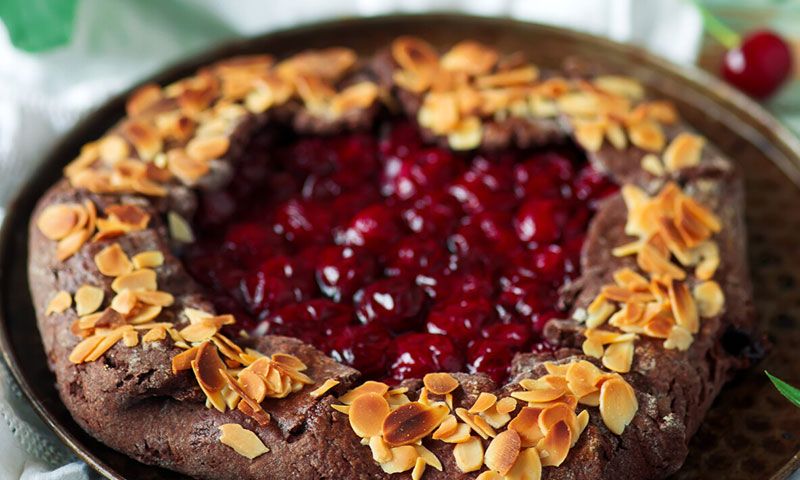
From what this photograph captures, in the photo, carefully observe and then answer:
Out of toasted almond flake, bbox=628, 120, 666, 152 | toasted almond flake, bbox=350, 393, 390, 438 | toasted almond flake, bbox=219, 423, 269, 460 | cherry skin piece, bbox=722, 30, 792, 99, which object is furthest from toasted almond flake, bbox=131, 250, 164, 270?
cherry skin piece, bbox=722, 30, 792, 99

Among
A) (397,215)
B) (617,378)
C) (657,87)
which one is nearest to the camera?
(617,378)

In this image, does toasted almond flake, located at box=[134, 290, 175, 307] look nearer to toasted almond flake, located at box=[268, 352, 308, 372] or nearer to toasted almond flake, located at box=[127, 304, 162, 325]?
toasted almond flake, located at box=[127, 304, 162, 325]

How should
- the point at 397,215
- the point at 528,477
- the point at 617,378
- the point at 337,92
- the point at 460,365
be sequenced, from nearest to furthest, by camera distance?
1. the point at 528,477
2. the point at 617,378
3. the point at 460,365
4. the point at 397,215
5. the point at 337,92

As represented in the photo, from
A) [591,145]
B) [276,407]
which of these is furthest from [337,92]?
[276,407]

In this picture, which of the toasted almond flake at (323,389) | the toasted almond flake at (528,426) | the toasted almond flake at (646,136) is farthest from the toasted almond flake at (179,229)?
the toasted almond flake at (646,136)

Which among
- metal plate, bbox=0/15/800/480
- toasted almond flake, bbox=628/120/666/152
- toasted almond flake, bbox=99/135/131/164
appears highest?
toasted almond flake, bbox=628/120/666/152

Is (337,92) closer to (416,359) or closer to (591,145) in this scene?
(591,145)

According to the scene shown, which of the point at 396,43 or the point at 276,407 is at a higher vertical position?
the point at 396,43
